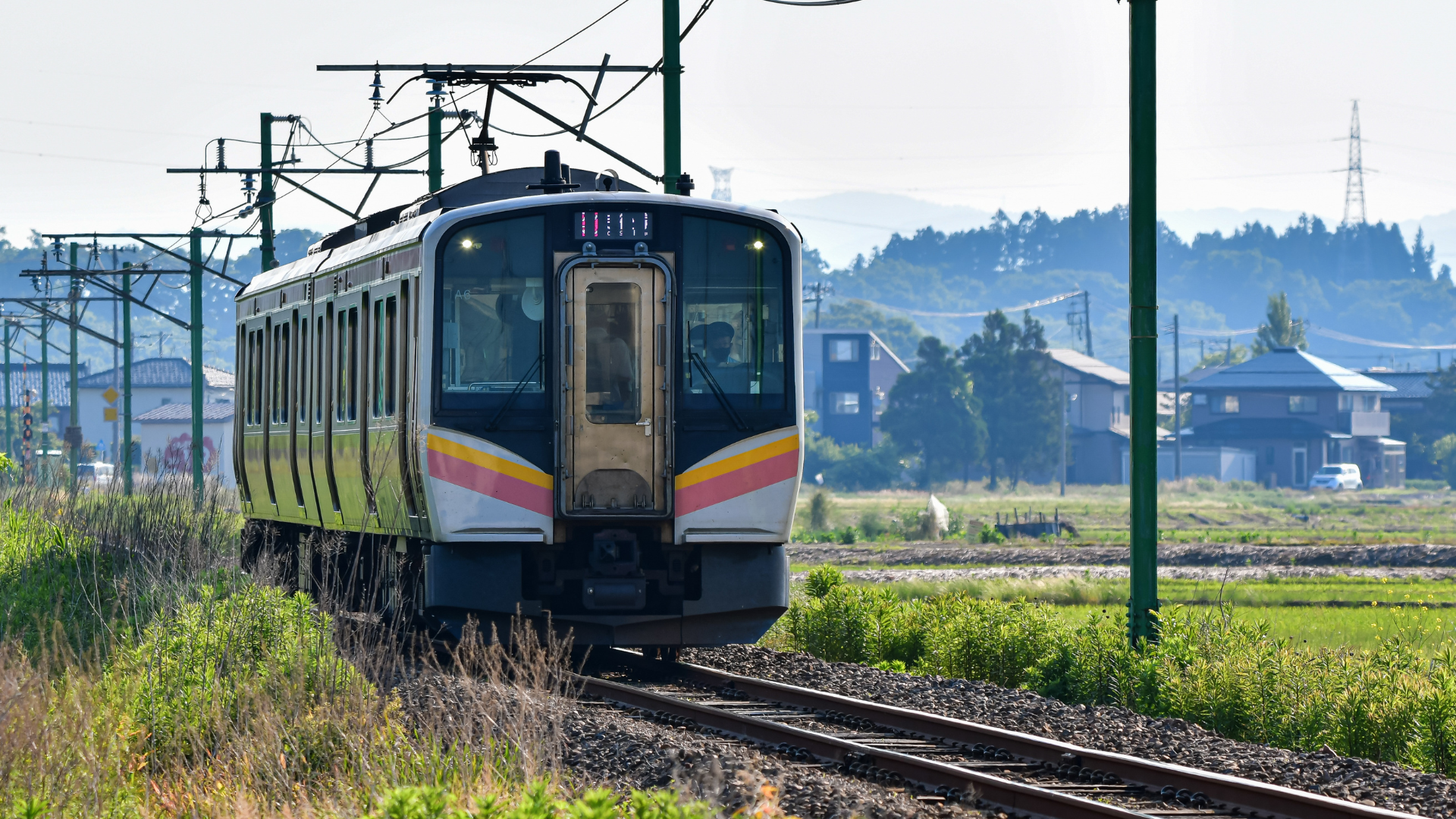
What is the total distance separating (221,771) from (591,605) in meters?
4.03

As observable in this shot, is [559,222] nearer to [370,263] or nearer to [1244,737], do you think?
[370,263]

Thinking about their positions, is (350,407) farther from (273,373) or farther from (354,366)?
(273,373)

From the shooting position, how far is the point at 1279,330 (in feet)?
381

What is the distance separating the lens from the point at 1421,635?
1703 centimetres

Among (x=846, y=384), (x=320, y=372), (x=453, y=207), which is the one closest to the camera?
(x=453, y=207)

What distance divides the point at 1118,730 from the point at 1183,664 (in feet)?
5.67

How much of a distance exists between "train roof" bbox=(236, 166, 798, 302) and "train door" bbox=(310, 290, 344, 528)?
49 cm

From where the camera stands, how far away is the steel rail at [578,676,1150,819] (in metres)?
8.00

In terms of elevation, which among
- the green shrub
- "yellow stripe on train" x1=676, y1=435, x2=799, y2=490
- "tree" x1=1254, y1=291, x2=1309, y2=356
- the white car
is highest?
"tree" x1=1254, y1=291, x2=1309, y2=356

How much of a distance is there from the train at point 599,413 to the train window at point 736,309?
1cm

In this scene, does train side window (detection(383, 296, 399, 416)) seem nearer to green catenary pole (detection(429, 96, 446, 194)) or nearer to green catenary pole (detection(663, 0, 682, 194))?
green catenary pole (detection(663, 0, 682, 194))

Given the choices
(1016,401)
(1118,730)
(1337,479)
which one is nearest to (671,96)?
(1118,730)

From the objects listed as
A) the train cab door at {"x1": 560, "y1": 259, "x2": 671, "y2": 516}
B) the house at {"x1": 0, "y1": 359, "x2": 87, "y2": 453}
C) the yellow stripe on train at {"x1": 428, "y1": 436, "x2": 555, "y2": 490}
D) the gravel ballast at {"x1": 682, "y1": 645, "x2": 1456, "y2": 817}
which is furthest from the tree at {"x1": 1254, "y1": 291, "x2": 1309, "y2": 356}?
the yellow stripe on train at {"x1": 428, "y1": 436, "x2": 555, "y2": 490}

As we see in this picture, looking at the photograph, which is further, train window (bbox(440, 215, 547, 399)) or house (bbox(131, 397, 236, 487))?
house (bbox(131, 397, 236, 487))
